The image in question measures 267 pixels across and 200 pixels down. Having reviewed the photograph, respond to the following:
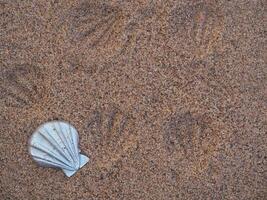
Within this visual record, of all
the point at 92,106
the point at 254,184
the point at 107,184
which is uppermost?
the point at 92,106

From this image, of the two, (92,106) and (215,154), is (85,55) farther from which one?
(215,154)

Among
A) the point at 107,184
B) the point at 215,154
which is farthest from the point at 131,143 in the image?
the point at 215,154

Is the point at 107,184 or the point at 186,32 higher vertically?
the point at 186,32

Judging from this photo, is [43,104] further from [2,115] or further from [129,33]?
[129,33]
